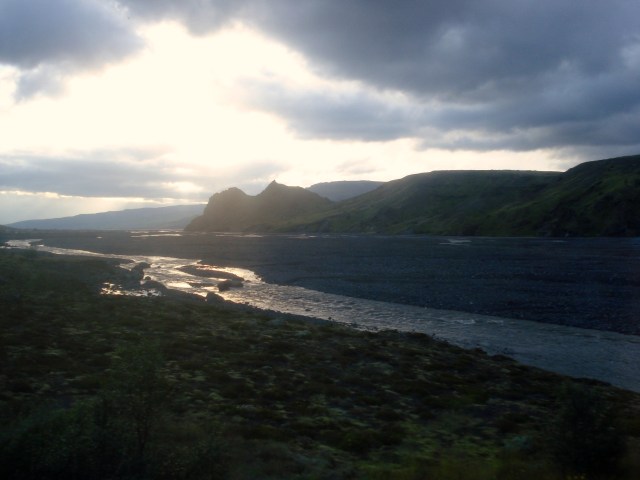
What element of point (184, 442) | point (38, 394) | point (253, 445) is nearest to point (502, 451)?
point (253, 445)

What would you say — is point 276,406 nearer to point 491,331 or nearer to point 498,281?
point 491,331

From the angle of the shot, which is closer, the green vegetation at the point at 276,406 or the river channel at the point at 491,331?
the green vegetation at the point at 276,406

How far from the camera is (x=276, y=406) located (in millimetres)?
20234

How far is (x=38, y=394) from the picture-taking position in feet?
62.0

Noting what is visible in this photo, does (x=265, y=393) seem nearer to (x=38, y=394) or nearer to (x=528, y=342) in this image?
(x=38, y=394)

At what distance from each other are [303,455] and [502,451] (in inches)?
254

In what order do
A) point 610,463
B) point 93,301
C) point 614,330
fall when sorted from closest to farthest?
point 610,463 → point 614,330 → point 93,301

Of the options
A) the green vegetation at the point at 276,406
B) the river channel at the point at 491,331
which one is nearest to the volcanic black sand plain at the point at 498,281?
the river channel at the point at 491,331

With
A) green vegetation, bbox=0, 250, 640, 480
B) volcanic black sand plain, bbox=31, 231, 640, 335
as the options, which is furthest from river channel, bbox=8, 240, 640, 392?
green vegetation, bbox=0, 250, 640, 480

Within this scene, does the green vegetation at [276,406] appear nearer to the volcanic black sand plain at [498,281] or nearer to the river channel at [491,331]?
the river channel at [491,331]

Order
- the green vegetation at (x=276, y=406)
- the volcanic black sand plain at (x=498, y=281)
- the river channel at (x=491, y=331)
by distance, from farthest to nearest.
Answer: the volcanic black sand plain at (x=498, y=281)
the river channel at (x=491, y=331)
the green vegetation at (x=276, y=406)

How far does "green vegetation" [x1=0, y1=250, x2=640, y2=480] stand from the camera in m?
12.5

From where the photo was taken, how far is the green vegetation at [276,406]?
1245cm

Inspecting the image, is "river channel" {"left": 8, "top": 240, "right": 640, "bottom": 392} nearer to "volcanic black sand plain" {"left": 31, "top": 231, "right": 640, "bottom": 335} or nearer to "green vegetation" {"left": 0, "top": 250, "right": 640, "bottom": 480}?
"volcanic black sand plain" {"left": 31, "top": 231, "right": 640, "bottom": 335}
